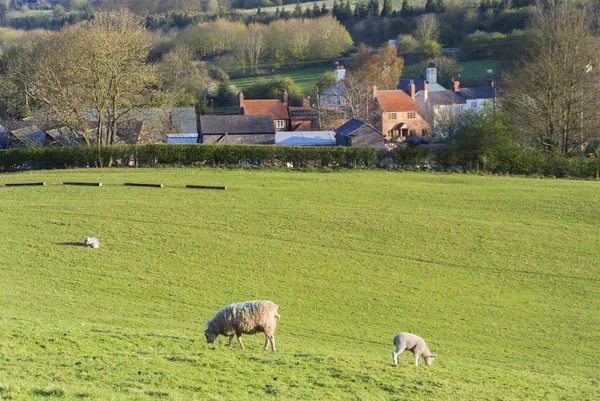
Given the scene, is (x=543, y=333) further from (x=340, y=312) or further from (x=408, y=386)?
(x=408, y=386)

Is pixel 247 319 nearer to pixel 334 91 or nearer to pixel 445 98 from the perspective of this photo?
pixel 334 91

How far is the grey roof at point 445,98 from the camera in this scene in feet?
312

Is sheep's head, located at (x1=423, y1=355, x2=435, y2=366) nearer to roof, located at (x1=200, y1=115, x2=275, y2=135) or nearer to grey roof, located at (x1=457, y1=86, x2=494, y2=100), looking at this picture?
roof, located at (x1=200, y1=115, x2=275, y2=135)

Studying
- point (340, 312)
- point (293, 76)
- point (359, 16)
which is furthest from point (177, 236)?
point (359, 16)

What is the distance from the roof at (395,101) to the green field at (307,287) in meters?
44.9

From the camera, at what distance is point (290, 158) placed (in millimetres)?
51312

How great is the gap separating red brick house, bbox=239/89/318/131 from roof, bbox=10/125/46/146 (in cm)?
2935

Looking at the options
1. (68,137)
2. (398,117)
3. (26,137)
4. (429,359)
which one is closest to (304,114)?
(398,117)

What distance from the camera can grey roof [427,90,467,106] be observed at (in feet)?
312

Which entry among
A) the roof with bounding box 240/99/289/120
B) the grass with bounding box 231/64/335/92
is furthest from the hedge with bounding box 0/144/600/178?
the grass with bounding box 231/64/335/92

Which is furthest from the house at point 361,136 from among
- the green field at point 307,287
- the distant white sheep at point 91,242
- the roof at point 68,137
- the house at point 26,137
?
the distant white sheep at point 91,242

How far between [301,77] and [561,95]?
242ft

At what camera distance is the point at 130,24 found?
63.0 meters

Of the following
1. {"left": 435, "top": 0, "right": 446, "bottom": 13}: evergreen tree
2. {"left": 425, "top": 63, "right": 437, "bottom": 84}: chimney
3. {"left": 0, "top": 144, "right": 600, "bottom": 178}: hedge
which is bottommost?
{"left": 0, "top": 144, "right": 600, "bottom": 178}: hedge
